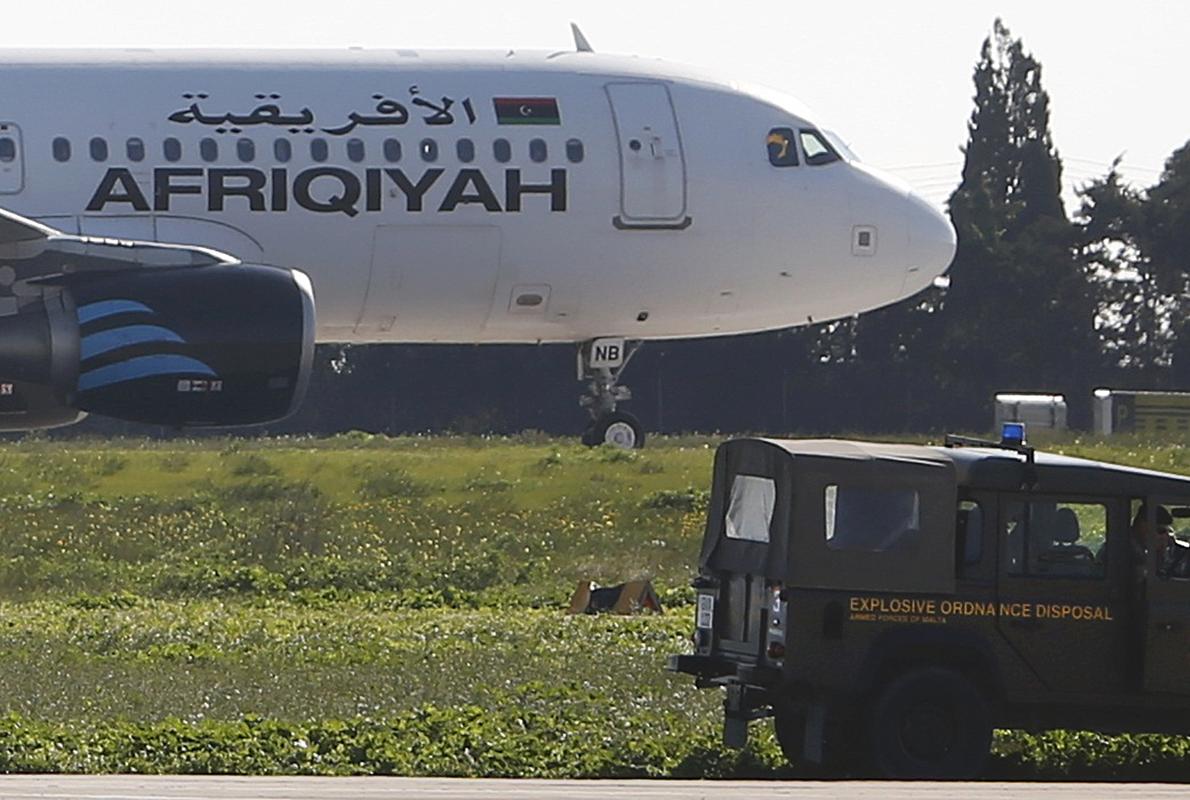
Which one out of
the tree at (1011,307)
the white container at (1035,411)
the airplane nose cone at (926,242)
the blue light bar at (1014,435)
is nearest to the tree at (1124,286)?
the tree at (1011,307)

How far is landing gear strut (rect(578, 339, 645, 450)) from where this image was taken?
29.8 metres

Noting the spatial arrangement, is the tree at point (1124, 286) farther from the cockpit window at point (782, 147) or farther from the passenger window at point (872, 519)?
the passenger window at point (872, 519)

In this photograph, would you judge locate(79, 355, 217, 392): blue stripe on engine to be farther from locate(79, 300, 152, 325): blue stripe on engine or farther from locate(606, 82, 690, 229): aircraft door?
locate(606, 82, 690, 229): aircraft door

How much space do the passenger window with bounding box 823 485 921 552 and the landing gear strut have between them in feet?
56.4

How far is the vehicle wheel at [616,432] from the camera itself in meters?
31.0

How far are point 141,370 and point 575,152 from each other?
547 inches

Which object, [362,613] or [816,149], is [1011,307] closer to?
[816,149]

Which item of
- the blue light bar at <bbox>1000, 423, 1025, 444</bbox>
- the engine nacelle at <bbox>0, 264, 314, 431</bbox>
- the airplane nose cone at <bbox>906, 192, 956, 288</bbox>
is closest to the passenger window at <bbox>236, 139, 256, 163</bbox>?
the airplane nose cone at <bbox>906, 192, 956, 288</bbox>

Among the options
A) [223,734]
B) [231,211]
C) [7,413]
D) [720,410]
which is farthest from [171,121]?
[720,410]

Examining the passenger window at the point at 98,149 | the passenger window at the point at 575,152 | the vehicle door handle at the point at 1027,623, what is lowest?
the vehicle door handle at the point at 1027,623

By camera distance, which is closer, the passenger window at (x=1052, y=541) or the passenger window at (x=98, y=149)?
the passenger window at (x=1052, y=541)

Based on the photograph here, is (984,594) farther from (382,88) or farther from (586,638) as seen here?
(382,88)

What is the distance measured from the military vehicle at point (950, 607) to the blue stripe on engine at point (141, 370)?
10.9 ft

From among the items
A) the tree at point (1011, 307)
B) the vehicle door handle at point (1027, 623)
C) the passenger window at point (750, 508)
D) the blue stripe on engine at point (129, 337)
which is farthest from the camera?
the tree at point (1011, 307)
